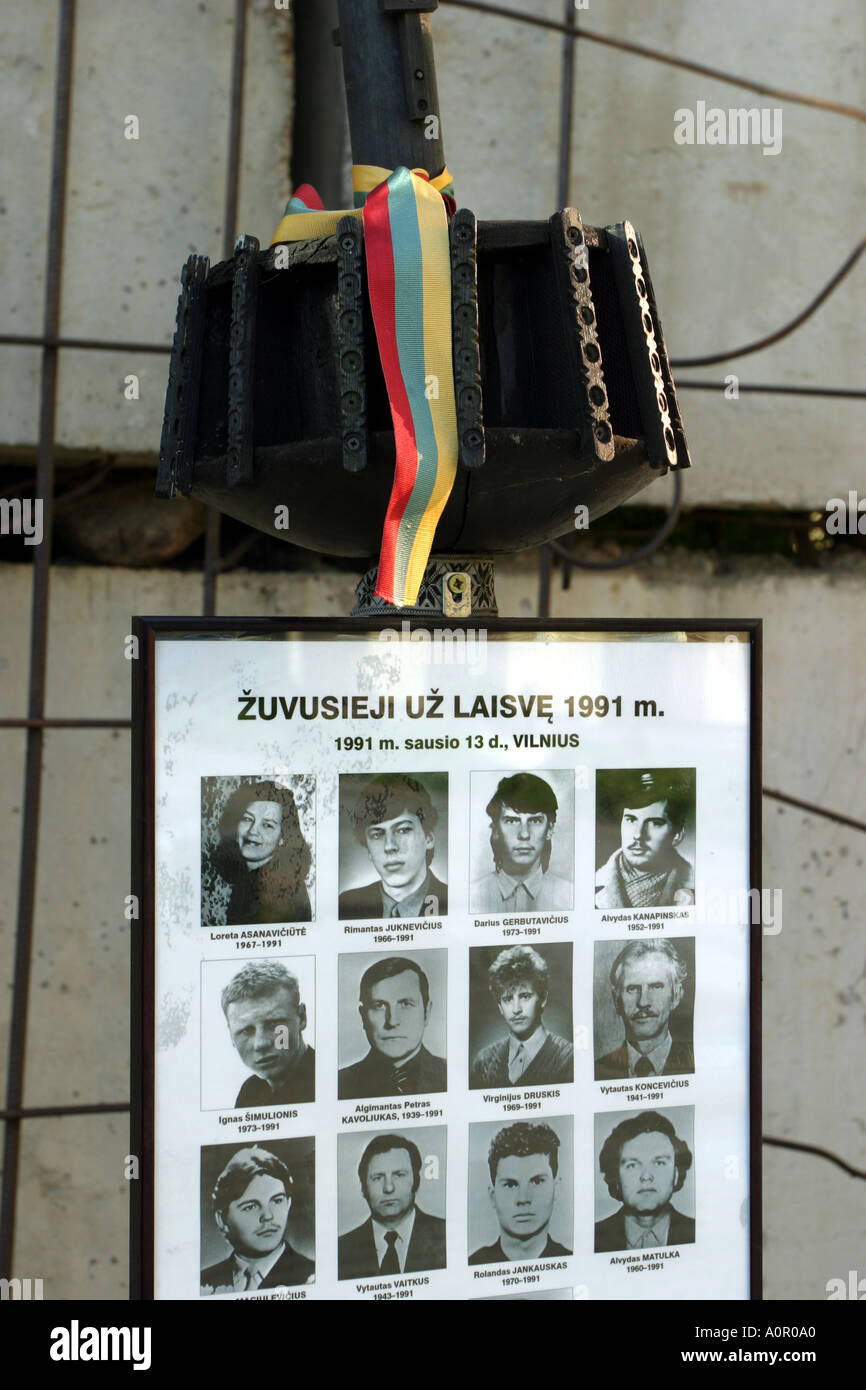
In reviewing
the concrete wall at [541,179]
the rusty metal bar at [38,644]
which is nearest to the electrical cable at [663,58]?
the concrete wall at [541,179]

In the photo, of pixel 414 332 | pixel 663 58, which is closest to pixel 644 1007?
pixel 414 332

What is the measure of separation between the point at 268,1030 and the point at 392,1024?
79 mm

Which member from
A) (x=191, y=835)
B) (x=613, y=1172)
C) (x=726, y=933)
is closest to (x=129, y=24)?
(x=191, y=835)

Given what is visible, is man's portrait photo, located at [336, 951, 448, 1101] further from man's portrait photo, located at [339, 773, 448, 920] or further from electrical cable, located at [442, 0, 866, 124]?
electrical cable, located at [442, 0, 866, 124]

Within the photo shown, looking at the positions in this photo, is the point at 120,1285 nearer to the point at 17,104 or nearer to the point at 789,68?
the point at 17,104

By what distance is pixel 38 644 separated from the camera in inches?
46.4

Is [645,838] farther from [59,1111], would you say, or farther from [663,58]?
[663,58]

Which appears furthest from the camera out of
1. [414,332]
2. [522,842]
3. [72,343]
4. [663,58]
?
[663,58]

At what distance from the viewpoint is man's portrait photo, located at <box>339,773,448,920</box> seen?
0.76m

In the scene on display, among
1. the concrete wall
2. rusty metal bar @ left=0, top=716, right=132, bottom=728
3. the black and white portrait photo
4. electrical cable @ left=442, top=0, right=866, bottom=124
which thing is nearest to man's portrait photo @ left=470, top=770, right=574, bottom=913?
the black and white portrait photo

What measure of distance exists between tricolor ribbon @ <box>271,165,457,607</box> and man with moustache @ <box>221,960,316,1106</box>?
1.00 feet

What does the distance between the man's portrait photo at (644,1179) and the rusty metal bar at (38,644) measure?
630 millimetres

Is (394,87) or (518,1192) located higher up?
(394,87)

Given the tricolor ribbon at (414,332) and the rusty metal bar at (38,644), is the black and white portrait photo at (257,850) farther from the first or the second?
the rusty metal bar at (38,644)
